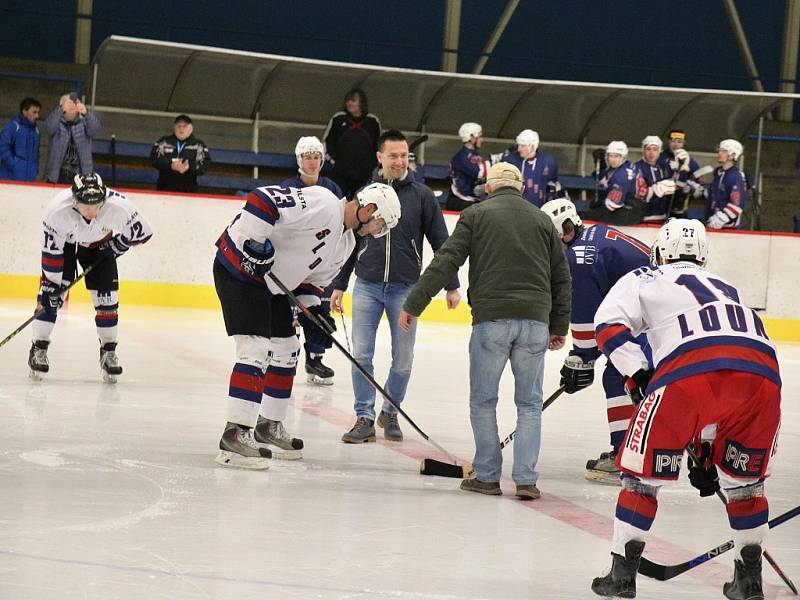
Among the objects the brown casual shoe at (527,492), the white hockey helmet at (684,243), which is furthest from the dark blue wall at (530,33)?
the white hockey helmet at (684,243)

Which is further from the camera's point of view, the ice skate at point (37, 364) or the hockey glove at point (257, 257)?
the ice skate at point (37, 364)

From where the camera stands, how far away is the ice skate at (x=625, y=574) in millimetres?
3754

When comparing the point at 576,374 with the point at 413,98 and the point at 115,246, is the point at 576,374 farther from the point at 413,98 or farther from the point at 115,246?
the point at 413,98

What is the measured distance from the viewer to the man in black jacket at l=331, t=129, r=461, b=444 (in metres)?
6.45

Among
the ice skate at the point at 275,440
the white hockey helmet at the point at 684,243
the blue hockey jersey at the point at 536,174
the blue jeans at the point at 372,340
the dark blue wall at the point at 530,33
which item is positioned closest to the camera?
the white hockey helmet at the point at 684,243

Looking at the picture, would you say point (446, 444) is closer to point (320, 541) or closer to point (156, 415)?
point (156, 415)

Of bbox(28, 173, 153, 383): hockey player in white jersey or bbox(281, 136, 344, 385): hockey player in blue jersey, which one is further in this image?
bbox(28, 173, 153, 383): hockey player in white jersey

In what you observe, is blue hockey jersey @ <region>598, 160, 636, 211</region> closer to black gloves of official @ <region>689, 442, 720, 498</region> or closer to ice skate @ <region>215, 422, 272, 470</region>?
ice skate @ <region>215, 422, 272, 470</region>

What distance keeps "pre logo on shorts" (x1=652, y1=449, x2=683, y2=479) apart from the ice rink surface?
0.46 metres

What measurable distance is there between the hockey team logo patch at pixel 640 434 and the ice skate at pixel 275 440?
2414mm

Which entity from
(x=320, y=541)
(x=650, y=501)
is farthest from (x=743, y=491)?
(x=320, y=541)

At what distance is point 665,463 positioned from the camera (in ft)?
12.2

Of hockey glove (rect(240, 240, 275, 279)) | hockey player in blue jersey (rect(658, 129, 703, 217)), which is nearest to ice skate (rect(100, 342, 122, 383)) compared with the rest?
hockey glove (rect(240, 240, 275, 279))

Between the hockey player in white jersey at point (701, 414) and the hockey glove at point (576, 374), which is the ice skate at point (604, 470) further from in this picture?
the hockey player in white jersey at point (701, 414)
